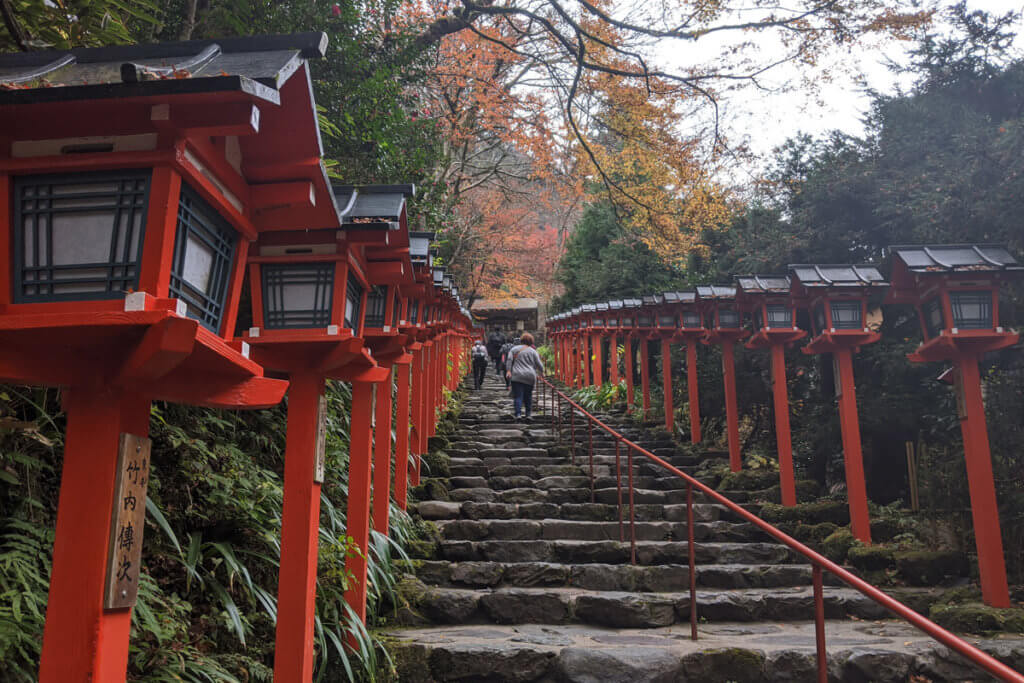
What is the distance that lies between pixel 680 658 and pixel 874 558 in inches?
120

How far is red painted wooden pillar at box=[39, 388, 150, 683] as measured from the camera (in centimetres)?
174

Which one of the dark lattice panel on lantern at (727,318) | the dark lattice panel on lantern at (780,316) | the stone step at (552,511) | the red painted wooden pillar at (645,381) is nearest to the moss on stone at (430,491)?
the stone step at (552,511)

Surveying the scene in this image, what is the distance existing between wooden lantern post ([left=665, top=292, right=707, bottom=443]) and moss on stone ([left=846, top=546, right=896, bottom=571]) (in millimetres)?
4644

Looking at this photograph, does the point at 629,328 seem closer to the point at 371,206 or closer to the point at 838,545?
the point at 838,545

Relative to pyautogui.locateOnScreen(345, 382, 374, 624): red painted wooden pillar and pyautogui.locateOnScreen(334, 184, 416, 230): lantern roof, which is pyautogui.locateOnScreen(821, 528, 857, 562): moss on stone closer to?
pyautogui.locateOnScreen(345, 382, 374, 624): red painted wooden pillar

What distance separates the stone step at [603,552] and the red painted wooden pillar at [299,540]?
10.8 ft

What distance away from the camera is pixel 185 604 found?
3.17 metres

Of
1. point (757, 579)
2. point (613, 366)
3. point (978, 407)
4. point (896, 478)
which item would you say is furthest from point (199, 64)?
point (613, 366)

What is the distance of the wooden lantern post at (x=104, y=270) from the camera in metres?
1.63

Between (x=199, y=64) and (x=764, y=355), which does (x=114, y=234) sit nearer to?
(x=199, y=64)

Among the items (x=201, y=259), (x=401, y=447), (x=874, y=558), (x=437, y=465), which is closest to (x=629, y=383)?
(x=437, y=465)

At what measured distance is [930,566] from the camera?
5.91 m

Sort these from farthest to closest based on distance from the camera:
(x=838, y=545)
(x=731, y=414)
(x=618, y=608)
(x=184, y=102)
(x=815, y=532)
Result: (x=731, y=414)
(x=815, y=532)
(x=838, y=545)
(x=618, y=608)
(x=184, y=102)

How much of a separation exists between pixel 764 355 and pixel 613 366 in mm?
5897
